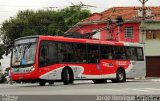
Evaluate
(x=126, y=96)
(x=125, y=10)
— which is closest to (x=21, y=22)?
(x=125, y=10)

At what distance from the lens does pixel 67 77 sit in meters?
28.3

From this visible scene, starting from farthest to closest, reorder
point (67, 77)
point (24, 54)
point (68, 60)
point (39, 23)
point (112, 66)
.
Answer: point (39, 23) → point (112, 66) → point (68, 60) → point (67, 77) → point (24, 54)

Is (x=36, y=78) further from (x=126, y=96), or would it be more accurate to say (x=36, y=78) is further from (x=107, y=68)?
(x=126, y=96)

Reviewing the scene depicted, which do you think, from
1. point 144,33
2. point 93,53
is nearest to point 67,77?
point 93,53

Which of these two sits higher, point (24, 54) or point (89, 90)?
point (24, 54)

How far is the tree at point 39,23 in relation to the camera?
86.2m

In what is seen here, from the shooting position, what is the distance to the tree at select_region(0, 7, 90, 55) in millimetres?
86188

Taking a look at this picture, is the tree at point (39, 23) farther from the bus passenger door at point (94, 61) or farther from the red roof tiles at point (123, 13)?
the bus passenger door at point (94, 61)

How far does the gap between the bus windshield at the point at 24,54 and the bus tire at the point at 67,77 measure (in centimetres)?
226

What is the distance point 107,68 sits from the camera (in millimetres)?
31797

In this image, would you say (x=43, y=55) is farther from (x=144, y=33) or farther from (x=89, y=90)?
(x=144, y=33)

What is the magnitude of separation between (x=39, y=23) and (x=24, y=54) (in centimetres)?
6135

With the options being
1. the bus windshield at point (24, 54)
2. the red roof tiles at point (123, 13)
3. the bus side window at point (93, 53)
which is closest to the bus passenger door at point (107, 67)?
the bus side window at point (93, 53)

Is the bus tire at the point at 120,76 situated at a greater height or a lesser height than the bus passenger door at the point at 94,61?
lesser
